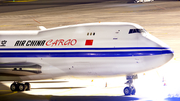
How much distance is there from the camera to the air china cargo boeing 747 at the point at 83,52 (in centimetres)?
2306

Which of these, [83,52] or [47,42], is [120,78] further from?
[47,42]

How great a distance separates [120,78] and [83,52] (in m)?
6.70

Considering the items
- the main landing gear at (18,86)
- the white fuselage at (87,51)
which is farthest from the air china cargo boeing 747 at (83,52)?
the main landing gear at (18,86)

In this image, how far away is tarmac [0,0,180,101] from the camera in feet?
80.4

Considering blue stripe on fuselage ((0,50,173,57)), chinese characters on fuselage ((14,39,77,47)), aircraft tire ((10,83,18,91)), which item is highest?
chinese characters on fuselage ((14,39,77,47))

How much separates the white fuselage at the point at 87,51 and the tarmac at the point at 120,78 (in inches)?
64.4

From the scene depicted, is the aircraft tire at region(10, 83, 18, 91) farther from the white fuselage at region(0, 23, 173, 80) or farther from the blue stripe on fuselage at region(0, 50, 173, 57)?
the blue stripe on fuselage at region(0, 50, 173, 57)

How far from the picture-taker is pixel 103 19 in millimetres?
64312

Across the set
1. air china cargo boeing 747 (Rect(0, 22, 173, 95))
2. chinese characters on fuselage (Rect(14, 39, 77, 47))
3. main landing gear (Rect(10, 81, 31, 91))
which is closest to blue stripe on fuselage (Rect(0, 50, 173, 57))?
air china cargo boeing 747 (Rect(0, 22, 173, 95))

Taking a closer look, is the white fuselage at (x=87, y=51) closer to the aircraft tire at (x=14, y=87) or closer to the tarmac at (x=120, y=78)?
the aircraft tire at (x=14, y=87)

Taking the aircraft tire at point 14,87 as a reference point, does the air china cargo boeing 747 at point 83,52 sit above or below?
above

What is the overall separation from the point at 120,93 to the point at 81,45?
14.5 ft

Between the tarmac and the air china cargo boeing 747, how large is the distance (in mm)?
1424

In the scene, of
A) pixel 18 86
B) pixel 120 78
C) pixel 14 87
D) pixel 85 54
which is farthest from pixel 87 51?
pixel 120 78
